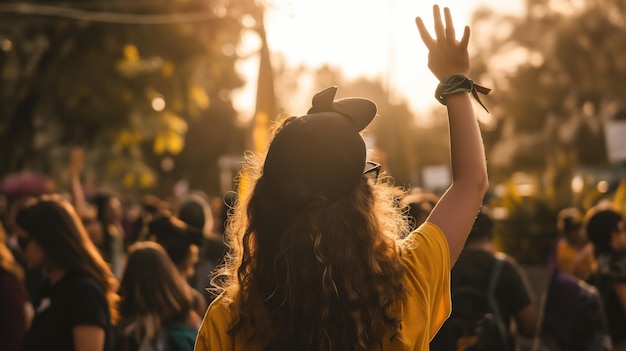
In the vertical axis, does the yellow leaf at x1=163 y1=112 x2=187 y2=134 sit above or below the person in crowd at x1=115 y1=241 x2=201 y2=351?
below

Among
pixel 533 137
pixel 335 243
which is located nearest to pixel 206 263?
pixel 335 243

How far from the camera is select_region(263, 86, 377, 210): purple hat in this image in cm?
211

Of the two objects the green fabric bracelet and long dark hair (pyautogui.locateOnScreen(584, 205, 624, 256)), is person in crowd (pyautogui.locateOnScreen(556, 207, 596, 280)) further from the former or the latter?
the green fabric bracelet

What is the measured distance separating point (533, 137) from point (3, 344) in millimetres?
48397

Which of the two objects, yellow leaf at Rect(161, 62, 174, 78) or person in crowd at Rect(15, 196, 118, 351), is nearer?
person in crowd at Rect(15, 196, 118, 351)

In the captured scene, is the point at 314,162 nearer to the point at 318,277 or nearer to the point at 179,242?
the point at 318,277

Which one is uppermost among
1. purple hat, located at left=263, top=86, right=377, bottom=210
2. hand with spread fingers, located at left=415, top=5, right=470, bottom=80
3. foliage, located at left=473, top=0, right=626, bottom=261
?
hand with spread fingers, located at left=415, top=5, right=470, bottom=80

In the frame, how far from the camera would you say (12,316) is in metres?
4.36

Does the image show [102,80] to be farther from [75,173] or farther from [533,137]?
[533,137]

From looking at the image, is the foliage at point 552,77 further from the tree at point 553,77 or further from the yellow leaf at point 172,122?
the yellow leaf at point 172,122

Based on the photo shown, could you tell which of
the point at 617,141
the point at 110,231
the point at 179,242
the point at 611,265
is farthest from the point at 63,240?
the point at 617,141

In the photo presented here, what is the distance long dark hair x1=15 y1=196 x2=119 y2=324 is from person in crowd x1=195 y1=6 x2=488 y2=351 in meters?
1.70

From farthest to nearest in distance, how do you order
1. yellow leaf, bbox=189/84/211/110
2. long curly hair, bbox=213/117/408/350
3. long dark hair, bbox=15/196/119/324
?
yellow leaf, bbox=189/84/211/110
long dark hair, bbox=15/196/119/324
long curly hair, bbox=213/117/408/350

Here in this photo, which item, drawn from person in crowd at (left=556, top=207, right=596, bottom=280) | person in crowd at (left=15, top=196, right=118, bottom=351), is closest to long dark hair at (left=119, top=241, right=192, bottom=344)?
person in crowd at (left=15, top=196, right=118, bottom=351)
